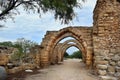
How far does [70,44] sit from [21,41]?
15.8 meters

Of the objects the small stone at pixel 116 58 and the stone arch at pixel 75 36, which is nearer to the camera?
the small stone at pixel 116 58

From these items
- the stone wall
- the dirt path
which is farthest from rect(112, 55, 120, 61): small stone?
the dirt path

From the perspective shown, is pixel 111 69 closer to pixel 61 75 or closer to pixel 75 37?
pixel 61 75

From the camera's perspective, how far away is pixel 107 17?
12570 mm

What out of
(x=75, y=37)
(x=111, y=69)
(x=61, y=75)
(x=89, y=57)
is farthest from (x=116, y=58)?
(x=75, y=37)

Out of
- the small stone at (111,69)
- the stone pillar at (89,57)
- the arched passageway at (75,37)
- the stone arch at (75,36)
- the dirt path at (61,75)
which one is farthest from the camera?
the stone arch at (75,36)

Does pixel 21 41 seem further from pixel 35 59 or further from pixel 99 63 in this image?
pixel 99 63

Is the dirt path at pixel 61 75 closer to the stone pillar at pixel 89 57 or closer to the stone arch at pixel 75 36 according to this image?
the stone pillar at pixel 89 57

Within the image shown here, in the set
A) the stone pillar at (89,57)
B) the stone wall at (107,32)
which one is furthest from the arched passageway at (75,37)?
the stone wall at (107,32)

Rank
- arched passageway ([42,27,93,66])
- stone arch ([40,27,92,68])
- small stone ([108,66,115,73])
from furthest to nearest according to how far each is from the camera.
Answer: stone arch ([40,27,92,68])
arched passageway ([42,27,93,66])
small stone ([108,66,115,73])

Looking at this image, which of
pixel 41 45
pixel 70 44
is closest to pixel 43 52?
pixel 41 45

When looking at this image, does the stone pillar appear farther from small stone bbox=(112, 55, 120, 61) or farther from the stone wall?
small stone bbox=(112, 55, 120, 61)

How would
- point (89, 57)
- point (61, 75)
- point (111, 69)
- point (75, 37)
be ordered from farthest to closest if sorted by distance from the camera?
point (75, 37), point (89, 57), point (61, 75), point (111, 69)

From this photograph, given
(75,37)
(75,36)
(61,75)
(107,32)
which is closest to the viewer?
(107,32)
